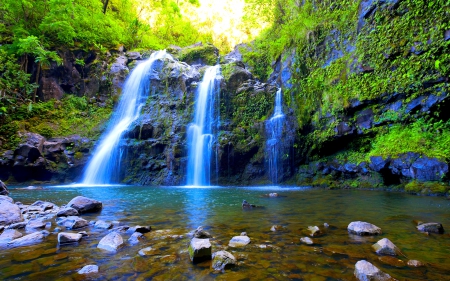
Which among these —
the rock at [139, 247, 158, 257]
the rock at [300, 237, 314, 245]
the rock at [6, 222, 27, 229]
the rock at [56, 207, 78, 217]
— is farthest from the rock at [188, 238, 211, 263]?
the rock at [56, 207, 78, 217]

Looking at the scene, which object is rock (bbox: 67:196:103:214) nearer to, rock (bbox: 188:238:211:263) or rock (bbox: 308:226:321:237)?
rock (bbox: 188:238:211:263)

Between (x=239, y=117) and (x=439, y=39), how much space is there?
10740 millimetres

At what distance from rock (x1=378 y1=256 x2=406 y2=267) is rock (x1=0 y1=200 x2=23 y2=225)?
248 inches

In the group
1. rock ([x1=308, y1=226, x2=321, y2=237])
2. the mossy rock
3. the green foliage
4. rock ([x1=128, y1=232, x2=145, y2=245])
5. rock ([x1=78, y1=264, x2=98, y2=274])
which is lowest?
rock ([x1=78, y1=264, x2=98, y2=274])

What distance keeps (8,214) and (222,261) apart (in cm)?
481

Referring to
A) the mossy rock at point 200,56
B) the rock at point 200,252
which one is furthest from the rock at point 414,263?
the mossy rock at point 200,56

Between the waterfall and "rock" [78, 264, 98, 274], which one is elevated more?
the waterfall

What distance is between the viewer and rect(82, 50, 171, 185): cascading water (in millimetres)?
16203

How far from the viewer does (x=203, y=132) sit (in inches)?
655

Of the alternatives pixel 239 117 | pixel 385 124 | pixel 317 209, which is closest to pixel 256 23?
pixel 239 117

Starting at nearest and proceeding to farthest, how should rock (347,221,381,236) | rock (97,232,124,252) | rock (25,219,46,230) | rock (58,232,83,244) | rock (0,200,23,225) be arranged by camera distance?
rock (97,232,124,252)
rock (58,232,83,244)
rock (347,221,381,236)
rock (25,219,46,230)
rock (0,200,23,225)

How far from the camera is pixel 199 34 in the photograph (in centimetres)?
3794

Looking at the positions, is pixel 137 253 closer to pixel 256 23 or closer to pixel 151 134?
pixel 151 134

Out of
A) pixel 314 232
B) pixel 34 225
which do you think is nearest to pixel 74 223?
pixel 34 225
